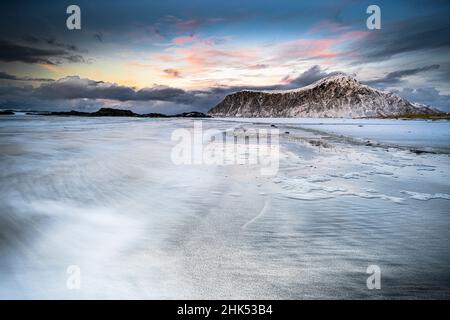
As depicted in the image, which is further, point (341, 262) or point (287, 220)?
point (287, 220)

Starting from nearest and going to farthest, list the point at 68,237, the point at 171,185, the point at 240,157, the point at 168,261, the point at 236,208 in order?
1. the point at 168,261
2. the point at 68,237
3. the point at 236,208
4. the point at 171,185
5. the point at 240,157

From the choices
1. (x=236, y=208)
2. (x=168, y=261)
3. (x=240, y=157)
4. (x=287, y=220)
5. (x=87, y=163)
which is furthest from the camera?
(x=240, y=157)

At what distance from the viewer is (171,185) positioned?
686 centimetres

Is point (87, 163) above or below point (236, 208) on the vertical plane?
above

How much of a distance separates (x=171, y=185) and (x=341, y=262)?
4.49 meters

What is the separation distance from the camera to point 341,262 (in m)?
3.34

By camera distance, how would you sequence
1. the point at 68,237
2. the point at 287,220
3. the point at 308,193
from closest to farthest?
the point at 68,237 < the point at 287,220 < the point at 308,193

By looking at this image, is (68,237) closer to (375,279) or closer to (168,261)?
(168,261)

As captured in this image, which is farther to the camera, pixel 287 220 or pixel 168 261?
pixel 287 220

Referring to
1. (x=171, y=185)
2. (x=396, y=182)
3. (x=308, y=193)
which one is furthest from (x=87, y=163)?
(x=396, y=182)
